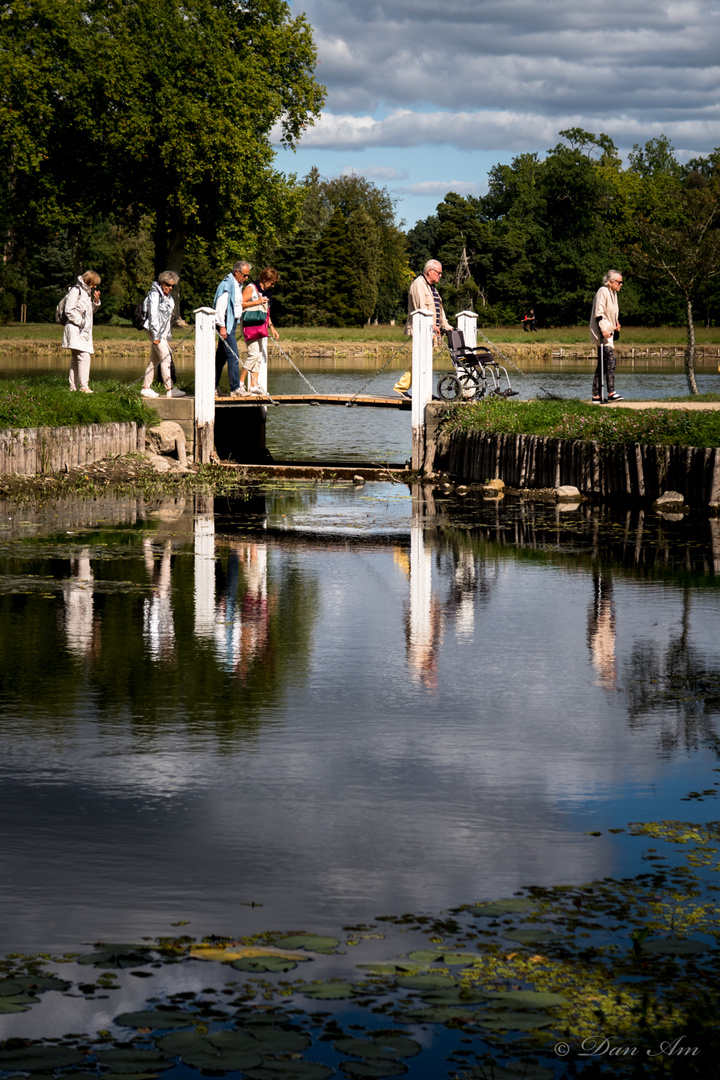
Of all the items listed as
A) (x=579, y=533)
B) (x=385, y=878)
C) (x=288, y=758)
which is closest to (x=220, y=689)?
(x=288, y=758)

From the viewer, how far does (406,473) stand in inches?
869

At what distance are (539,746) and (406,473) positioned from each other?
15144 mm

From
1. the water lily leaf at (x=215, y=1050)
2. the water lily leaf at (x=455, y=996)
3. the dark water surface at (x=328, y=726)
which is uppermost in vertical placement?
the dark water surface at (x=328, y=726)

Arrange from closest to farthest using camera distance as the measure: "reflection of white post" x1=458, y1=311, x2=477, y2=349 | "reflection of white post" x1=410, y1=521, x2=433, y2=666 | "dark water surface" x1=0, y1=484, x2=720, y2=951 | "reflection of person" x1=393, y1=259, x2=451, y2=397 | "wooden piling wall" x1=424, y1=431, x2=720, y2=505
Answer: "dark water surface" x1=0, y1=484, x2=720, y2=951, "reflection of white post" x1=410, y1=521, x2=433, y2=666, "wooden piling wall" x1=424, y1=431, x2=720, y2=505, "reflection of person" x1=393, y1=259, x2=451, y2=397, "reflection of white post" x1=458, y1=311, x2=477, y2=349

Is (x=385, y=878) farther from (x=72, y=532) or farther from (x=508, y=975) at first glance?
(x=72, y=532)

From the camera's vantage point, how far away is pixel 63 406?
20.0 metres

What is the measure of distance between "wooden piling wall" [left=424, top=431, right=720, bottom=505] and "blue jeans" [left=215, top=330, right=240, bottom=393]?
11.3ft

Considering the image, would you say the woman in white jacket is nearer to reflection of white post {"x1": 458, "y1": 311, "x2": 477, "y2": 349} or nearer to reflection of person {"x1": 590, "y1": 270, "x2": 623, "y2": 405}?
→ reflection of white post {"x1": 458, "y1": 311, "x2": 477, "y2": 349}

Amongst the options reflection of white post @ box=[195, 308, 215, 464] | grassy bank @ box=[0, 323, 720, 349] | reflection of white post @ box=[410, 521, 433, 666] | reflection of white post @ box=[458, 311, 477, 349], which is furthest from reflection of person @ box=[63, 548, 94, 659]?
grassy bank @ box=[0, 323, 720, 349]

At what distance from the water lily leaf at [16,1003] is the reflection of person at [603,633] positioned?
4861mm

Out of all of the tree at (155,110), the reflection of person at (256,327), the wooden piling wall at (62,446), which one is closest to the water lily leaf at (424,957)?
the wooden piling wall at (62,446)

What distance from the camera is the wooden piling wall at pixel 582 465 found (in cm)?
1795

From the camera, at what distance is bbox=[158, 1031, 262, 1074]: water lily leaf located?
3.81 metres

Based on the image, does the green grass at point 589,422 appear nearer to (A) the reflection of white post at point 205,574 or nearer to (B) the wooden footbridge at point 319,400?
(B) the wooden footbridge at point 319,400
